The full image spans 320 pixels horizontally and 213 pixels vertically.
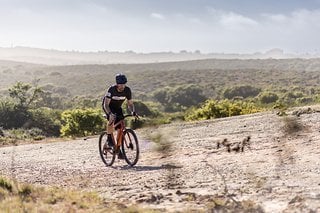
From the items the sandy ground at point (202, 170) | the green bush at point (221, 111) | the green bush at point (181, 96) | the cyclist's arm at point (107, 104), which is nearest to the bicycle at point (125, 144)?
the sandy ground at point (202, 170)

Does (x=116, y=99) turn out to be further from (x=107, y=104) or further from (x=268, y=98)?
(x=268, y=98)

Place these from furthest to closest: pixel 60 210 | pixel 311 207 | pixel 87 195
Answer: pixel 87 195 < pixel 60 210 < pixel 311 207

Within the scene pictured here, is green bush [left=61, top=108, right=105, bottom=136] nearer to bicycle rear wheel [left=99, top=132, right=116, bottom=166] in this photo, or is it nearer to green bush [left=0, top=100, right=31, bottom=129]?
green bush [left=0, top=100, right=31, bottom=129]

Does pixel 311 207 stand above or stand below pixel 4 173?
above

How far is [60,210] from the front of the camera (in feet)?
22.9

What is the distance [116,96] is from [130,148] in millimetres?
1254

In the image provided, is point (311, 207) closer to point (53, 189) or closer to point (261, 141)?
point (53, 189)

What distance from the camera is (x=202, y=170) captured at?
364 inches

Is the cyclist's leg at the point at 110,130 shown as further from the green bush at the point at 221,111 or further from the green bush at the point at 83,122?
the green bush at the point at 83,122

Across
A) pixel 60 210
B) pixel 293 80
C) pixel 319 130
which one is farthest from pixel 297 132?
pixel 293 80

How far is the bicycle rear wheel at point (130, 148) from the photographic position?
34.3 ft

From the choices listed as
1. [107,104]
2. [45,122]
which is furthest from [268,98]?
[107,104]

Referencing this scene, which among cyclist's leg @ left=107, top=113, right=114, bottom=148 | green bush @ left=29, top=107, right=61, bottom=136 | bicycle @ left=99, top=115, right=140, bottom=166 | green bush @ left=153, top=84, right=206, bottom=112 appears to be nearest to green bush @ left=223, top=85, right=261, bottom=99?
green bush @ left=153, top=84, right=206, bottom=112

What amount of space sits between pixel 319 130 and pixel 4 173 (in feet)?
26.9
